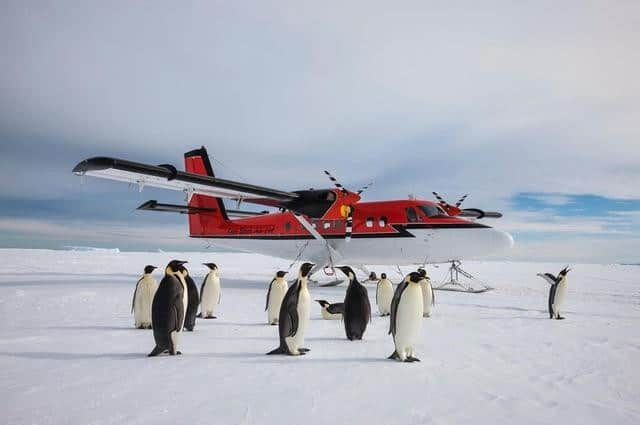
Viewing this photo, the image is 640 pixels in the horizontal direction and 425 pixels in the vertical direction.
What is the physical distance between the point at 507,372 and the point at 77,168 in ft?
31.3

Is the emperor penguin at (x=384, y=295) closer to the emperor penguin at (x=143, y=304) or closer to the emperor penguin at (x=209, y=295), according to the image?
the emperor penguin at (x=209, y=295)

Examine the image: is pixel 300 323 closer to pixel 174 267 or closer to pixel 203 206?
pixel 174 267

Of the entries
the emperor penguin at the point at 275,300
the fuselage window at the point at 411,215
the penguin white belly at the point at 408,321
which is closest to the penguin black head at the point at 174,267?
the emperor penguin at the point at 275,300

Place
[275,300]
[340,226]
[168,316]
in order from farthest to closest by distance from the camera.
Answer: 1. [340,226]
2. [275,300]
3. [168,316]

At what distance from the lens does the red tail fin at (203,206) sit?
60.7 feet

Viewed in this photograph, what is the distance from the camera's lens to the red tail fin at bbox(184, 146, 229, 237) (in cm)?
1850

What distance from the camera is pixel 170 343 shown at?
200 inches

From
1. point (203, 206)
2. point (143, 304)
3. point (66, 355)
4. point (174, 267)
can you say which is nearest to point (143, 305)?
point (143, 304)

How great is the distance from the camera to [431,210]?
551 inches

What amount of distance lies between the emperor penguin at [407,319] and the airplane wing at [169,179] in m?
7.39

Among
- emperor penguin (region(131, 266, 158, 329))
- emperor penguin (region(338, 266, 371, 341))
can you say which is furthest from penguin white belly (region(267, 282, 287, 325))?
emperor penguin (region(131, 266, 158, 329))

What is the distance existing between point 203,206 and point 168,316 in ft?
46.5

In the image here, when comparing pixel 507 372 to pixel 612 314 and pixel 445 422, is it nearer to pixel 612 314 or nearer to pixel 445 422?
pixel 445 422

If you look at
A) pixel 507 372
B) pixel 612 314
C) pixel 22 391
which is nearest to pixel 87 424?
pixel 22 391
